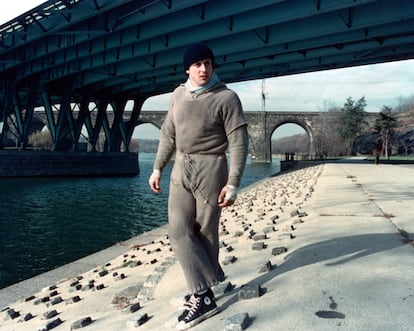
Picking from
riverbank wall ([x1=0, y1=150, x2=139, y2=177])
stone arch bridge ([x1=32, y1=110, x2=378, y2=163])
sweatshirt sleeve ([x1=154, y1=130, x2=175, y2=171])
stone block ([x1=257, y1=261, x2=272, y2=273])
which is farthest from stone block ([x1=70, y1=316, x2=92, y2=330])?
stone arch bridge ([x1=32, y1=110, x2=378, y2=163])

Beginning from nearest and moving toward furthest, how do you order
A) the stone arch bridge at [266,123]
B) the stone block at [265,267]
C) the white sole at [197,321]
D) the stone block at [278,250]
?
the white sole at [197,321]
the stone block at [265,267]
the stone block at [278,250]
the stone arch bridge at [266,123]

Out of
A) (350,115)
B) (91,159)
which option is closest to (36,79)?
(91,159)

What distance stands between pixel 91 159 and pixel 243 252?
32664 millimetres

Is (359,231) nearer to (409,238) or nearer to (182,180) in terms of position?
(409,238)

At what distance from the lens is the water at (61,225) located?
8210mm

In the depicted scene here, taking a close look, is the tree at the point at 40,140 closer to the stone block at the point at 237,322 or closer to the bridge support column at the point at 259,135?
the bridge support column at the point at 259,135

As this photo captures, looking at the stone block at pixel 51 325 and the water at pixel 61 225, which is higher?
the stone block at pixel 51 325

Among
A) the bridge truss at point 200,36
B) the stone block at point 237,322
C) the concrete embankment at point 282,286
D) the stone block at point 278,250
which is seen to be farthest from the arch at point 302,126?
the stone block at point 237,322

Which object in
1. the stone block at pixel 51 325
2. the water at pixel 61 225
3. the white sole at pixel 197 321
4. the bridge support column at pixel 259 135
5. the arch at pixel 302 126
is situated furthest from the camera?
the bridge support column at pixel 259 135

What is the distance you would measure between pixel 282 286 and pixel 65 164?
3287 centimetres

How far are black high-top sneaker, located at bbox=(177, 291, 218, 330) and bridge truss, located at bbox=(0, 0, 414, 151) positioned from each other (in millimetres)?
13028

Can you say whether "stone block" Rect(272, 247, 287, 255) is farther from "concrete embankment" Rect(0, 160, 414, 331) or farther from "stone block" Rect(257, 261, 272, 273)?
"stone block" Rect(257, 261, 272, 273)

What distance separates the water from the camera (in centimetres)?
821

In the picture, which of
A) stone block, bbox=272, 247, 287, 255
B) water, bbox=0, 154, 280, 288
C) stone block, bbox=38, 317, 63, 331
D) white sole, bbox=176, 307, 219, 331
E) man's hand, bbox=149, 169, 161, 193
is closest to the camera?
white sole, bbox=176, 307, 219, 331
